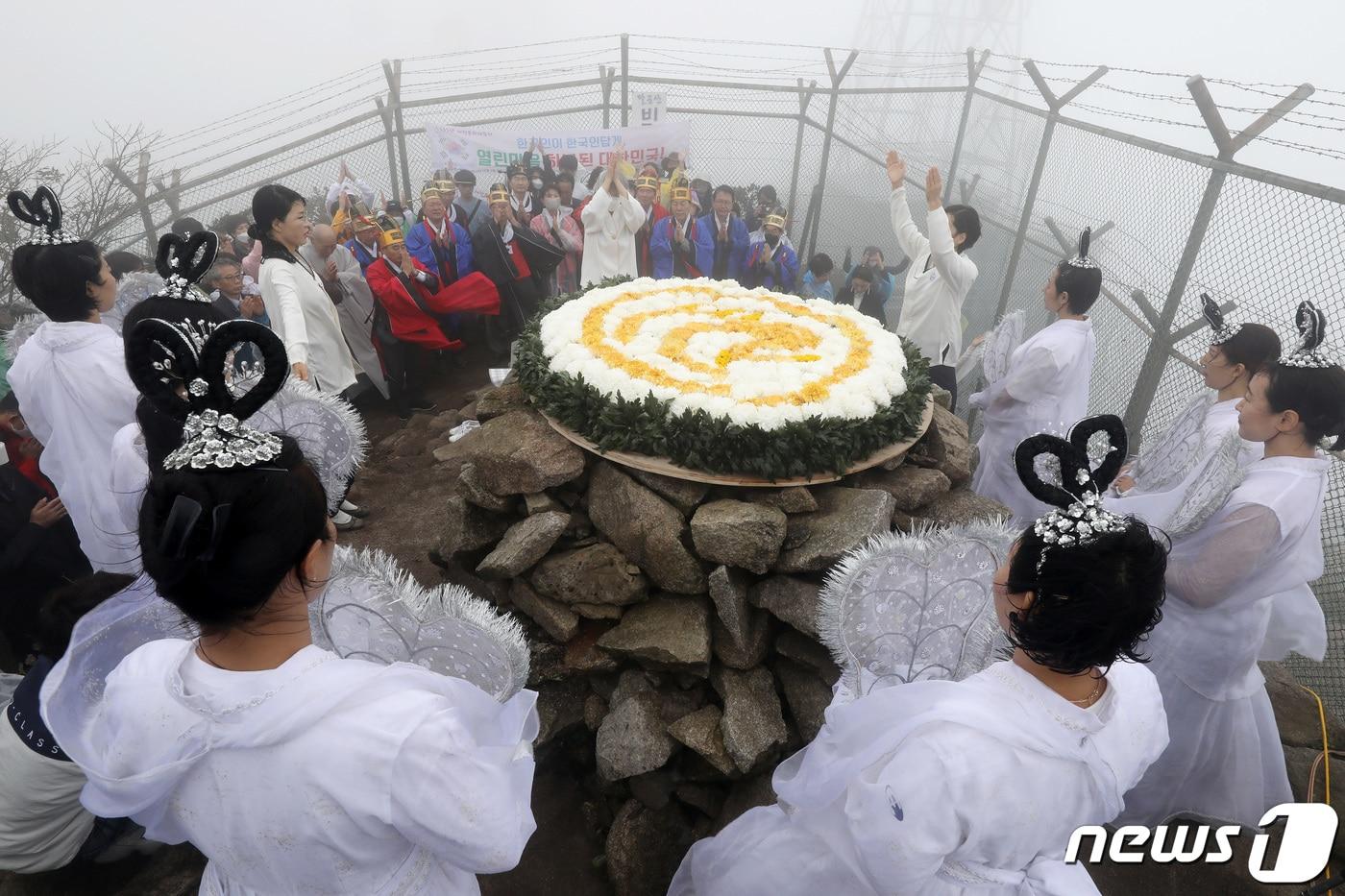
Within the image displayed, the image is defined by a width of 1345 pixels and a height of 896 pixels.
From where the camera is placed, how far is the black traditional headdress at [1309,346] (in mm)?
3227

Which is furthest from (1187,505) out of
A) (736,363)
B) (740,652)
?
(736,363)

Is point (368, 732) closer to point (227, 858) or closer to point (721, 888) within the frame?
point (227, 858)

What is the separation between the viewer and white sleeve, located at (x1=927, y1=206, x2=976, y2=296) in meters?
5.98

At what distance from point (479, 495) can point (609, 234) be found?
13.7 ft

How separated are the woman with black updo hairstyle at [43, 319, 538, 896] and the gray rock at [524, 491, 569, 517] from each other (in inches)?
99.0

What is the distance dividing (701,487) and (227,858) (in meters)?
2.85

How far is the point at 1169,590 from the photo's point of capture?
144 inches

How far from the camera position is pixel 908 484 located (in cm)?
468

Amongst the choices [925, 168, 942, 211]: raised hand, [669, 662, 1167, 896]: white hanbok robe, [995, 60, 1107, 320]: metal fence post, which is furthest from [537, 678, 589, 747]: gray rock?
[995, 60, 1107, 320]: metal fence post

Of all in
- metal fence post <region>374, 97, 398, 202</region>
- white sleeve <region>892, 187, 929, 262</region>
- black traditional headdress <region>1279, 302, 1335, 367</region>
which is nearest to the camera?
black traditional headdress <region>1279, 302, 1335, 367</region>

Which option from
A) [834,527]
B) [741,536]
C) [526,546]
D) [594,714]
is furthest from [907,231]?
[594,714]

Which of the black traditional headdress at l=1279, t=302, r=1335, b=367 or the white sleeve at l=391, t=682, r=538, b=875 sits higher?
the black traditional headdress at l=1279, t=302, r=1335, b=367

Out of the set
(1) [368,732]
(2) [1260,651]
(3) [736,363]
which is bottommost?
(2) [1260,651]

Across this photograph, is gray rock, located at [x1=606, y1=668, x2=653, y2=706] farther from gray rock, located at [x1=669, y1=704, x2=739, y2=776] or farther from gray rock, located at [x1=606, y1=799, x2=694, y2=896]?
gray rock, located at [x1=606, y1=799, x2=694, y2=896]
